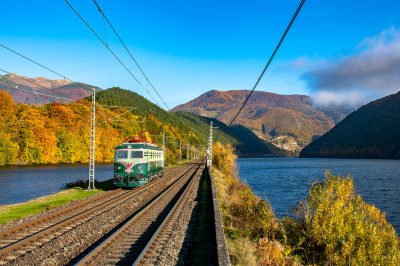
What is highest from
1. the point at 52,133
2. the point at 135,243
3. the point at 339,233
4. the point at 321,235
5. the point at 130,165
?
the point at 52,133

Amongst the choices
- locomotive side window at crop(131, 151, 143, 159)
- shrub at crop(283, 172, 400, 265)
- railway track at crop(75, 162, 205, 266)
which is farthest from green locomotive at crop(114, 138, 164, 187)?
shrub at crop(283, 172, 400, 265)

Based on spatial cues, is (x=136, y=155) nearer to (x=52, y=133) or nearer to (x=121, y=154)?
(x=121, y=154)

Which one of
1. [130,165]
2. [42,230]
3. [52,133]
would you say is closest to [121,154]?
[130,165]

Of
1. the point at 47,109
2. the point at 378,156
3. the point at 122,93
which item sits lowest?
the point at 378,156

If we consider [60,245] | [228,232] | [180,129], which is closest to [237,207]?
[228,232]

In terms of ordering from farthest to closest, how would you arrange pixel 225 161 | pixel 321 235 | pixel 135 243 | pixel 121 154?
pixel 225 161 → pixel 121 154 → pixel 321 235 → pixel 135 243

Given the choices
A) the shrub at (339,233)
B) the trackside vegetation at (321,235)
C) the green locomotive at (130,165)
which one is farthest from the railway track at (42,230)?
the shrub at (339,233)

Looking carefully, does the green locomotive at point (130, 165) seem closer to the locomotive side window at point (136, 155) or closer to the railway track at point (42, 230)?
the locomotive side window at point (136, 155)

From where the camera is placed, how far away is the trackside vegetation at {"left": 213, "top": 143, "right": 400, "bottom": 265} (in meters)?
8.67

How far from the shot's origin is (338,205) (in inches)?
406

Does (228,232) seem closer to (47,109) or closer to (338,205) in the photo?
(338,205)

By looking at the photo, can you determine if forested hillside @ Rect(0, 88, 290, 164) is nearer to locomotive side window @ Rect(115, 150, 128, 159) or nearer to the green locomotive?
locomotive side window @ Rect(115, 150, 128, 159)

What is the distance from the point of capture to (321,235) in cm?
1038

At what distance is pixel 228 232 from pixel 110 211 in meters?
5.85
